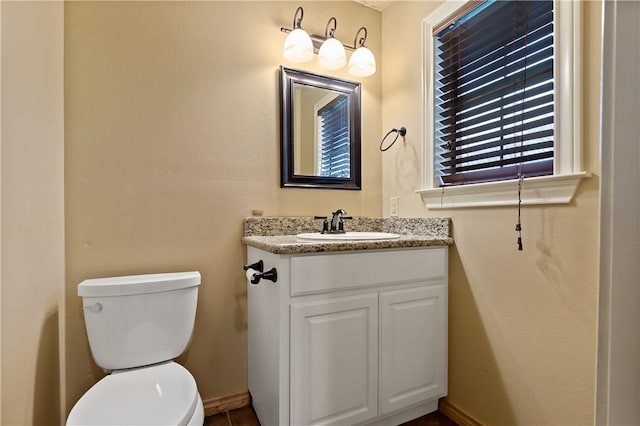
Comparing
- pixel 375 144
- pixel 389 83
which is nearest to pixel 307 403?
pixel 375 144

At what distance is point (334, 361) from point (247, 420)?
2.12ft

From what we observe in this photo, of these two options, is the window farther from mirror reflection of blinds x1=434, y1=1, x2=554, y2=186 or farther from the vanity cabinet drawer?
the vanity cabinet drawer

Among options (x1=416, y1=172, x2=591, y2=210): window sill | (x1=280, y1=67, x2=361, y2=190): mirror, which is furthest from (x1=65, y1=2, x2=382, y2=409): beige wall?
(x1=416, y1=172, x2=591, y2=210): window sill

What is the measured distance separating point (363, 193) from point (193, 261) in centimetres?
105

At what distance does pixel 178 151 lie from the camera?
149 cm

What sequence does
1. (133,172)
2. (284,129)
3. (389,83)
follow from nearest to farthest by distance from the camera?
(133,172), (284,129), (389,83)

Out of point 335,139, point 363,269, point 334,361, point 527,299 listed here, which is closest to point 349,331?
point 334,361

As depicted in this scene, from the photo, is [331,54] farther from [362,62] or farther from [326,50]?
[362,62]

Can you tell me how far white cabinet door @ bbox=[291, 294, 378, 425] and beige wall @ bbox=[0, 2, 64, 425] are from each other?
84cm

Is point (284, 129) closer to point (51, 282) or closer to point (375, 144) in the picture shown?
point (375, 144)

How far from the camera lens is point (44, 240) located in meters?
1.12

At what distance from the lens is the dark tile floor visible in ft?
4.82

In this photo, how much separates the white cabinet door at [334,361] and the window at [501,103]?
0.72m

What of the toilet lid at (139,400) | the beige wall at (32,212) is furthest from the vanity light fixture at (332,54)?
the toilet lid at (139,400)
